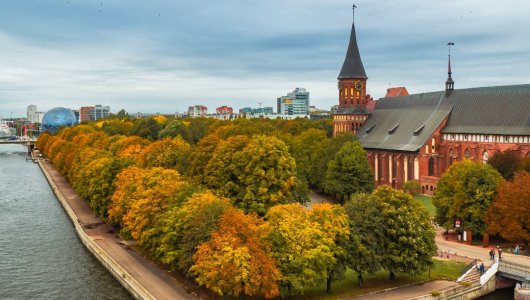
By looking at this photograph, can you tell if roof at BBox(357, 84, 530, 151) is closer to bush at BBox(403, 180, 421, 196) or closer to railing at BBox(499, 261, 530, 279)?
bush at BBox(403, 180, 421, 196)

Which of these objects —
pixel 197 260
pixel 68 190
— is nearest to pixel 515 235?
pixel 197 260

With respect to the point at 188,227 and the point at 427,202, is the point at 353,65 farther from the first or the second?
the point at 188,227

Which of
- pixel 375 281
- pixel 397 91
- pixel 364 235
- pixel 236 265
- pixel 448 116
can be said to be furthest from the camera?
pixel 397 91

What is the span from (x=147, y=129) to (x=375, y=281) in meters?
103

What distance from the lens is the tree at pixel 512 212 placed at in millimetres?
52094

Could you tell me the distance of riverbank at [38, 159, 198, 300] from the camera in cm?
4369

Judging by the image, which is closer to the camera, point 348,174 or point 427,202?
point 348,174

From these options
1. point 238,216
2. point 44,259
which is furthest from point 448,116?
point 44,259

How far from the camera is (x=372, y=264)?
42.2m

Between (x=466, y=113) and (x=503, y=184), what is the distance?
38057 millimetres

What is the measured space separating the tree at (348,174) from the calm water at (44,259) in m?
35.0

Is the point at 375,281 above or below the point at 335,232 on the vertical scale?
below

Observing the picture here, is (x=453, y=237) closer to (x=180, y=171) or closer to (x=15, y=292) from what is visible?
(x=180, y=171)

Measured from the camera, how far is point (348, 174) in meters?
80.8
